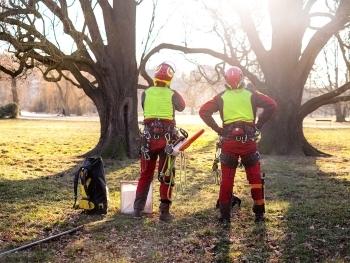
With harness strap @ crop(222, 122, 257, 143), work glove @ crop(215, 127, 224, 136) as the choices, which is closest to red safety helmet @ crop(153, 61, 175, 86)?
work glove @ crop(215, 127, 224, 136)

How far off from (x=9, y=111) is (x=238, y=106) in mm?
46899

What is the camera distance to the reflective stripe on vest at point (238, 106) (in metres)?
6.50

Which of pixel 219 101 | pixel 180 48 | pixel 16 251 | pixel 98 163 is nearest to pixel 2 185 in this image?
pixel 98 163

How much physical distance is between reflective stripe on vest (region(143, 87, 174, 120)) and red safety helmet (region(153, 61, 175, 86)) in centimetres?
13

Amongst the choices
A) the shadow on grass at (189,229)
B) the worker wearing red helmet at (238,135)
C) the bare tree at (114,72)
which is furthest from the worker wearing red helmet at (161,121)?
the bare tree at (114,72)

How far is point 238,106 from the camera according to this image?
651 cm

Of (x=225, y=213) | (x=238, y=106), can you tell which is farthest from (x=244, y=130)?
(x=225, y=213)

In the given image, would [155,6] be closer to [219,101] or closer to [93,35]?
[93,35]

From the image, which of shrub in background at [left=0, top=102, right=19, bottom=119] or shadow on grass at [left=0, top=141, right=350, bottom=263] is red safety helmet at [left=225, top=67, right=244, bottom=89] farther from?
shrub in background at [left=0, top=102, right=19, bottom=119]

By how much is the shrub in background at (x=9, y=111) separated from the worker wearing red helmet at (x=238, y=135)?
46.5m

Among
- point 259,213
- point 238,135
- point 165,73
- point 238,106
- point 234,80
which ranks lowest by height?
point 259,213

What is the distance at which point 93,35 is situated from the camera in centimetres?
1442

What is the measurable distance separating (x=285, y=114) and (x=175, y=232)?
10.7m

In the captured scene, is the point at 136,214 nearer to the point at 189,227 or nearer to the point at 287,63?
the point at 189,227
